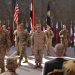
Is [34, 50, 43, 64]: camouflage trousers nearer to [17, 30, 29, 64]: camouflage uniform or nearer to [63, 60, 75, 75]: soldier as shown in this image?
[17, 30, 29, 64]: camouflage uniform

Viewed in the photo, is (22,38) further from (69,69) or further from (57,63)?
(69,69)

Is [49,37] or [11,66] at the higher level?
[49,37]

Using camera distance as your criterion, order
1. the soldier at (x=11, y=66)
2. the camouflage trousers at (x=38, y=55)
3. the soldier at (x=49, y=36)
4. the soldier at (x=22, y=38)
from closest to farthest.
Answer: the soldier at (x=11, y=66) → the camouflage trousers at (x=38, y=55) → the soldier at (x=22, y=38) → the soldier at (x=49, y=36)

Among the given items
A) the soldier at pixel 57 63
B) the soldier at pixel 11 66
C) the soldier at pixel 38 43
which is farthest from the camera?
the soldier at pixel 38 43

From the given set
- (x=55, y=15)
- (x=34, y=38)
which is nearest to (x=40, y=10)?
(x=55, y=15)

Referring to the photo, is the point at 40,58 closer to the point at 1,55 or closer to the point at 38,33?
the point at 38,33

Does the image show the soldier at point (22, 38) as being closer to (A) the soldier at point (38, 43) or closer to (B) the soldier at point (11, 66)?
(A) the soldier at point (38, 43)

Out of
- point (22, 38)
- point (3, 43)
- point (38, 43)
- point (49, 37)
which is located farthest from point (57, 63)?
Result: point (49, 37)

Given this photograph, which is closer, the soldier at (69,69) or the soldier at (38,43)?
the soldier at (69,69)

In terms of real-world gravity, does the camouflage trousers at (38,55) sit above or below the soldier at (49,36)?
below

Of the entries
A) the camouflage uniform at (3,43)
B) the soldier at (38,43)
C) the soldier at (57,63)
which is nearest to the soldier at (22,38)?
the soldier at (38,43)

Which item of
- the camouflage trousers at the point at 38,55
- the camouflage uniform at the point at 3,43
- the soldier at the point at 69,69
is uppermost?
the camouflage uniform at the point at 3,43

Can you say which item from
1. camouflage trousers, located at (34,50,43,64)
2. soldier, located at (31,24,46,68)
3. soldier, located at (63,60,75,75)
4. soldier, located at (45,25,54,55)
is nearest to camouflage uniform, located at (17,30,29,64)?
soldier, located at (31,24,46,68)

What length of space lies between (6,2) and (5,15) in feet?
3.78
